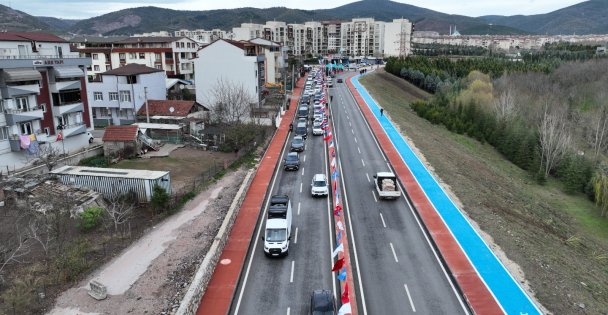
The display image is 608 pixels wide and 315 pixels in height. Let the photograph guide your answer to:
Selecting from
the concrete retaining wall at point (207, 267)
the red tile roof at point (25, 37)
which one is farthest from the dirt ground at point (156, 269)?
the red tile roof at point (25, 37)

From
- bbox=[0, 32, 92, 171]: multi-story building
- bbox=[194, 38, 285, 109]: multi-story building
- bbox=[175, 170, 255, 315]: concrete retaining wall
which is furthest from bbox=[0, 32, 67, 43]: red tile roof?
bbox=[175, 170, 255, 315]: concrete retaining wall

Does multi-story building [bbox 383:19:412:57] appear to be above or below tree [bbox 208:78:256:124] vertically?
above

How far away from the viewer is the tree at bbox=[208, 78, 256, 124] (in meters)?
53.8

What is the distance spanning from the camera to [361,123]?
61.3 m

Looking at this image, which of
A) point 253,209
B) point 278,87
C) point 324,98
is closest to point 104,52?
point 278,87

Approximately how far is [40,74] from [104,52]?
1927 inches

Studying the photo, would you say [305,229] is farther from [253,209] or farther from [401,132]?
[401,132]

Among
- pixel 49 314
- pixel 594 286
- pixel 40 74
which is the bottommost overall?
pixel 594 286

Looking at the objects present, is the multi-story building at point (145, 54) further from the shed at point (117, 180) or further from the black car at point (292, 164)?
the shed at point (117, 180)

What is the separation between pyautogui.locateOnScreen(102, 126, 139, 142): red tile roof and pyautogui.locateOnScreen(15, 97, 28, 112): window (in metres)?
7.42

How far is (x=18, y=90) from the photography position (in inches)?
1594

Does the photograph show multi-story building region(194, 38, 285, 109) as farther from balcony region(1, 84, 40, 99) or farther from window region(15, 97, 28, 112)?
window region(15, 97, 28, 112)

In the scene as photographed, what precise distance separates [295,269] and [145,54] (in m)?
75.8

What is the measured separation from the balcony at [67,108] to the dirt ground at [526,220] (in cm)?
3775
